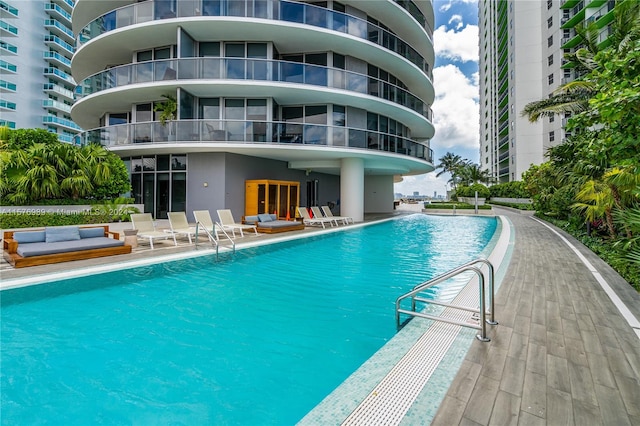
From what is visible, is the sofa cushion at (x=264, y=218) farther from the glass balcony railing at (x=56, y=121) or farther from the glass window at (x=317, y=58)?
the glass balcony railing at (x=56, y=121)

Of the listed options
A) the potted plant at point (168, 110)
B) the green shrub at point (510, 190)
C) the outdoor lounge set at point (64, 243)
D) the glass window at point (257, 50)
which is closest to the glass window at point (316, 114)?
the glass window at point (257, 50)

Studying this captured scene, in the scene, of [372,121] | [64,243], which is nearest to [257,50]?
[372,121]

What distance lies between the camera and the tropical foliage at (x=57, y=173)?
1142 cm

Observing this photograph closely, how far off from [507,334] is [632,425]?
144cm

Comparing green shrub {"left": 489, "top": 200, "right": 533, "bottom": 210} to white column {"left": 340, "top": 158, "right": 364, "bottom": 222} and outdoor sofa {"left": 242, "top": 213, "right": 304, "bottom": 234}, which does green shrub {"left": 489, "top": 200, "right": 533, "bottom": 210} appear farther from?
outdoor sofa {"left": 242, "top": 213, "right": 304, "bottom": 234}

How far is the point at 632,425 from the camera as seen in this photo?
2119mm

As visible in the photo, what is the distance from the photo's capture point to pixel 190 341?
3719 mm

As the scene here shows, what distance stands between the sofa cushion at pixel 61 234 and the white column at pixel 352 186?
13.0m

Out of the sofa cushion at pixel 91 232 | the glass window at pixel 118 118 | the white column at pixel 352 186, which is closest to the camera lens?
the sofa cushion at pixel 91 232

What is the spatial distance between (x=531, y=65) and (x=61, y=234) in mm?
63449

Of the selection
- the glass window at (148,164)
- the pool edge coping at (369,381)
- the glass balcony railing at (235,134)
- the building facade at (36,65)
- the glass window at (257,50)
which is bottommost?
the pool edge coping at (369,381)

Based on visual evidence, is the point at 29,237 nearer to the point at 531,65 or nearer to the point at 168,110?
the point at 168,110

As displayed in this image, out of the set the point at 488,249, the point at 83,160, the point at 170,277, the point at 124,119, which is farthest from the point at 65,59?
the point at 488,249

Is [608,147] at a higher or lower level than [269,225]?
higher
